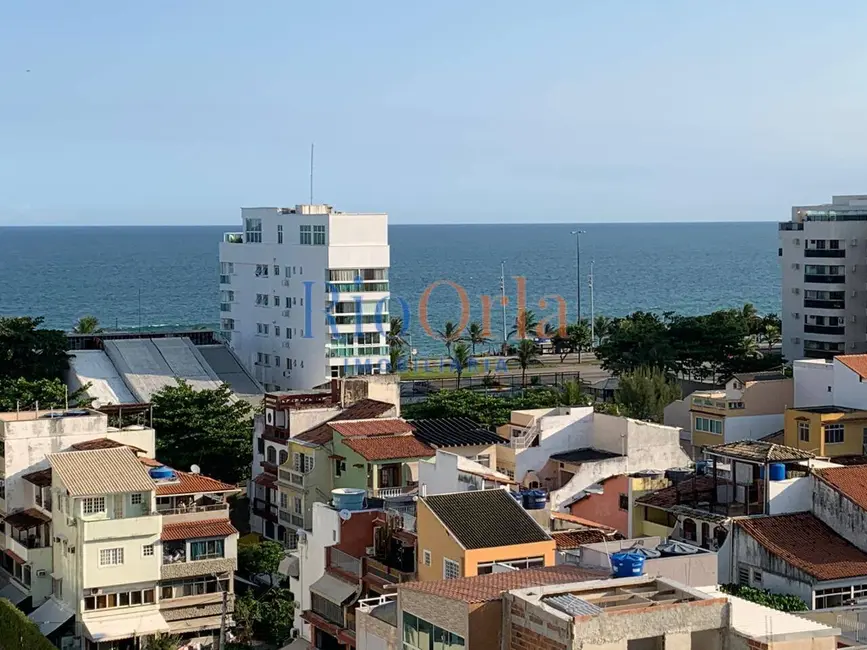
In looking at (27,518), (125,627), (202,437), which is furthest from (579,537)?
(202,437)

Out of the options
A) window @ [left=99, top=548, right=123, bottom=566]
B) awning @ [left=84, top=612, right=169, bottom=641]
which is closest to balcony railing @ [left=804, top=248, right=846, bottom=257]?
awning @ [left=84, top=612, right=169, bottom=641]

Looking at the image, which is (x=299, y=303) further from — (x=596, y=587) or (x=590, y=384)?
(x=596, y=587)

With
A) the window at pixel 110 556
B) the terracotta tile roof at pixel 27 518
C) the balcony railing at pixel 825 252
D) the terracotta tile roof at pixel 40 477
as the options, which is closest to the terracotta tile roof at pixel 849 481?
the window at pixel 110 556

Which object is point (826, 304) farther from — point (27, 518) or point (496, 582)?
point (496, 582)

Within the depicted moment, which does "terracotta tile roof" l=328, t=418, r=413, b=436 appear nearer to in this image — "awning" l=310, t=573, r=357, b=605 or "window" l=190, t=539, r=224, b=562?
"window" l=190, t=539, r=224, b=562

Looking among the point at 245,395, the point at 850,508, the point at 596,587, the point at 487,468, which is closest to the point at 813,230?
the point at 245,395

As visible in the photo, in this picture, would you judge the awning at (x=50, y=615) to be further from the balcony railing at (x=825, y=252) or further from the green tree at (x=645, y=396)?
the balcony railing at (x=825, y=252)
